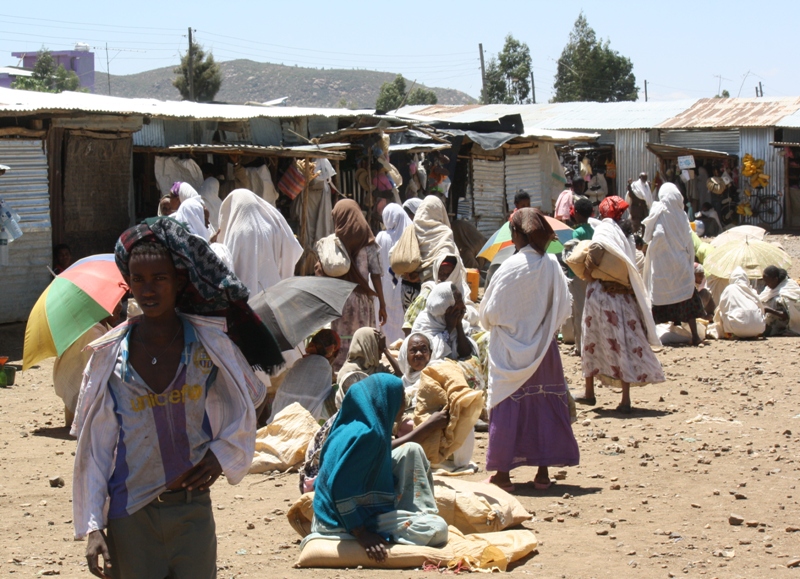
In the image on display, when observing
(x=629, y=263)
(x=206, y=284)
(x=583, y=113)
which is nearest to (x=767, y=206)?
(x=583, y=113)

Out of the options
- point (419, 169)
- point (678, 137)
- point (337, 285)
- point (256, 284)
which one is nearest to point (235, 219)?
point (256, 284)

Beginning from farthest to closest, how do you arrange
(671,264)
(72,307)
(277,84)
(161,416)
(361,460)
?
(277,84) < (671,264) < (72,307) < (361,460) < (161,416)

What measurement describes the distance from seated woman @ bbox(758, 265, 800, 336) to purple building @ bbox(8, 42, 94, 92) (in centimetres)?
8043

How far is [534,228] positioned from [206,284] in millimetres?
3213

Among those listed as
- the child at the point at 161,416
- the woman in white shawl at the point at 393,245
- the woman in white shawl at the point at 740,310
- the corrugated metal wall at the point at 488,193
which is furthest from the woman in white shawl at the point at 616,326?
the corrugated metal wall at the point at 488,193

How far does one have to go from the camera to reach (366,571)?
4.54m

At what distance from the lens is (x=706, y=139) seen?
88.7ft

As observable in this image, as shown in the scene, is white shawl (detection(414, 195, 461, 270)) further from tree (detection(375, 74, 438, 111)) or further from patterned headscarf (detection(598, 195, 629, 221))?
tree (detection(375, 74, 438, 111))

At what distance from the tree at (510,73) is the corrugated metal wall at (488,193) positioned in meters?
36.1

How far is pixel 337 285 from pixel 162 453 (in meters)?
4.14

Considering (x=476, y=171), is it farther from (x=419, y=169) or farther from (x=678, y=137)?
(x=678, y=137)

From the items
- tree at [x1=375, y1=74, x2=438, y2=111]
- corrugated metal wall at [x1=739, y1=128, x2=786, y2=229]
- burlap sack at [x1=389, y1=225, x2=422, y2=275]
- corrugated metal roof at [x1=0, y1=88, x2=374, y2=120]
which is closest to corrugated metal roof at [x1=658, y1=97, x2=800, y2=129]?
corrugated metal wall at [x1=739, y1=128, x2=786, y2=229]

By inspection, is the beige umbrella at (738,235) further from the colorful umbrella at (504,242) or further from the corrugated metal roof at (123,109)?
the corrugated metal roof at (123,109)

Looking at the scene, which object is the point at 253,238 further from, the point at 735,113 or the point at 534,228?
the point at 735,113
